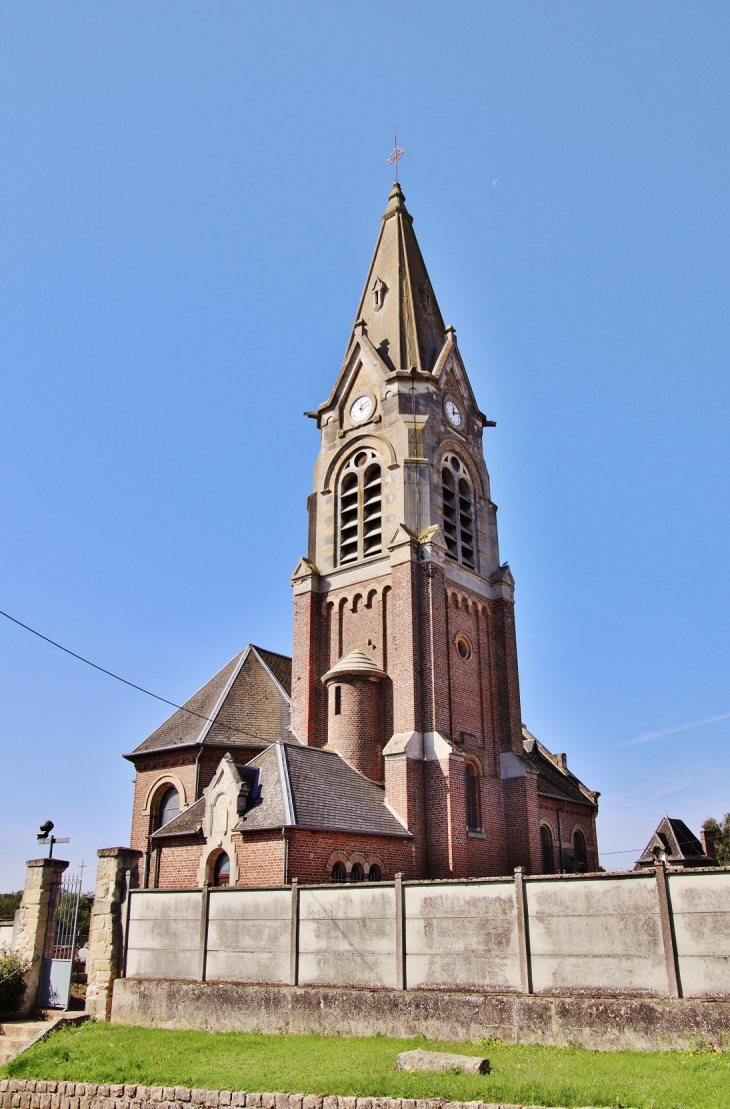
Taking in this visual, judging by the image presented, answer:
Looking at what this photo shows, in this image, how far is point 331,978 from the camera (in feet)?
51.2

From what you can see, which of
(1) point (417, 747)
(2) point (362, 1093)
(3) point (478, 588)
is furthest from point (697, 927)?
(3) point (478, 588)

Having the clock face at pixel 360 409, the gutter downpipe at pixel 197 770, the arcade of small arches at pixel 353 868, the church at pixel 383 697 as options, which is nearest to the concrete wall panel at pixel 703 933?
the church at pixel 383 697

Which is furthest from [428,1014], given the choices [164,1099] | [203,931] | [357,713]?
[357,713]

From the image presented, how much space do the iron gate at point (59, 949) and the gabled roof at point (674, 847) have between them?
34.0 meters

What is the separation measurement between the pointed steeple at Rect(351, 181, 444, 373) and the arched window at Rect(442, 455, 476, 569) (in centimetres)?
417

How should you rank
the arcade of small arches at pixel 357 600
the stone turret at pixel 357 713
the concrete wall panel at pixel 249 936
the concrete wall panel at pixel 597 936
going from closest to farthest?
the concrete wall panel at pixel 597 936 → the concrete wall panel at pixel 249 936 → the stone turret at pixel 357 713 → the arcade of small arches at pixel 357 600

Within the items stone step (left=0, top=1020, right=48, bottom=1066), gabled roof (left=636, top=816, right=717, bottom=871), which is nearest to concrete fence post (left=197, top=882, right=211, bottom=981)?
stone step (left=0, top=1020, right=48, bottom=1066)

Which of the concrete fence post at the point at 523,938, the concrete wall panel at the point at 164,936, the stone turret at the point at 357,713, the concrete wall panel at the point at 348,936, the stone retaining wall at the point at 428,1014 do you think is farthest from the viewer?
the stone turret at the point at 357,713

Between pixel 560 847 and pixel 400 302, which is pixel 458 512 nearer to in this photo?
pixel 400 302

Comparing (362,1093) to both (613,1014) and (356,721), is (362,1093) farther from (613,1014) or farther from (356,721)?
(356,721)

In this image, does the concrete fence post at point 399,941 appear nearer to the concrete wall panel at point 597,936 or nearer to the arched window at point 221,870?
the concrete wall panel at point 597,936

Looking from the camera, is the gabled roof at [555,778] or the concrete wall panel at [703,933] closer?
the concrete wall panel at [703,933]

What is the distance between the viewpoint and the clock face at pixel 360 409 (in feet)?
109

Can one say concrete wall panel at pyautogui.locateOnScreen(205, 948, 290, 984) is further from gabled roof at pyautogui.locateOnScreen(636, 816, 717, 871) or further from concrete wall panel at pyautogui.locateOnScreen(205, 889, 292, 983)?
gabled roof at pyautogui.locateOnScreen(636, 816, 717, 871)
